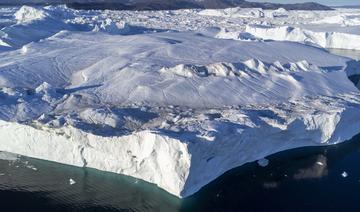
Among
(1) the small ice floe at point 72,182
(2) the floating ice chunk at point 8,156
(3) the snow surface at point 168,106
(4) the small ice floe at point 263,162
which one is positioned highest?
→ (3) the snow surface at point 168,106

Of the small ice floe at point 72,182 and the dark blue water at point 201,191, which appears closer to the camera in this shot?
the dark blue water at point 201,191

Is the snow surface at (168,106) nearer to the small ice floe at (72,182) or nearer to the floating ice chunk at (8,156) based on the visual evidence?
the floating ice chunk at (8,156)

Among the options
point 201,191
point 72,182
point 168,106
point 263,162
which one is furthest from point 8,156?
point 263,162

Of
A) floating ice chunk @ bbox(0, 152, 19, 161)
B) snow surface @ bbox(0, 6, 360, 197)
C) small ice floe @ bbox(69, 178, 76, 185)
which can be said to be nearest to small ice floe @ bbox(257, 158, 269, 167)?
snow surface @ bbox(0, 6, 360, 197)

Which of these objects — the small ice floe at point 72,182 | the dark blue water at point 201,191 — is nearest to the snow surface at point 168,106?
the dark blue water at point 201,191

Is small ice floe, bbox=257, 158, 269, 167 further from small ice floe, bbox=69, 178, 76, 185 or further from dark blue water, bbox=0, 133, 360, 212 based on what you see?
small ice floe, bbox=69, 178, 76, 185

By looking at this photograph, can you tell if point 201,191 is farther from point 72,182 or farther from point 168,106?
point 168,106

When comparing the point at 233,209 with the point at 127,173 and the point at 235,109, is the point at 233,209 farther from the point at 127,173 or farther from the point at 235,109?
the point at 235,109

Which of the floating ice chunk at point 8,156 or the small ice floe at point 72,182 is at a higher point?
the small ice floe at point 72,182
